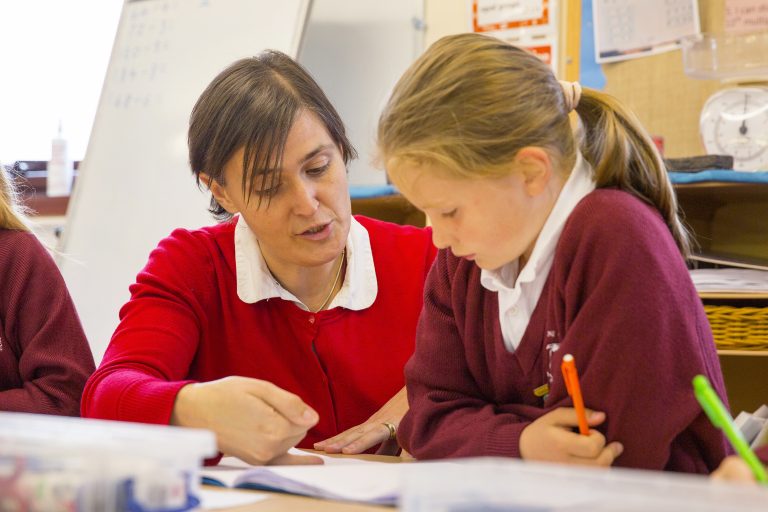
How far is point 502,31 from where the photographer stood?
255cm

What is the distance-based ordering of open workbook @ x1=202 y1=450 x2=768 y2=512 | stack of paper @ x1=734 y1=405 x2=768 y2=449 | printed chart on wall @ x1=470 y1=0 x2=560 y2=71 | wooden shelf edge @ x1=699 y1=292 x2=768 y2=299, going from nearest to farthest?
1. open workbook @ x1=202 y1=450 x2=768 y2=512
2. stack of paper @ x1=734 y1=405 x2=768 y2=449
3. wooden shelf edge @ x1=699 y1=292 x2=768 y2=299
4. printed chart on wall @ x1=470 y1=0 x2=560 y2=71

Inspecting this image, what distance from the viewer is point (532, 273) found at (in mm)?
1007

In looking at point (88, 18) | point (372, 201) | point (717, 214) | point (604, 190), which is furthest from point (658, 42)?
point (88, 18)

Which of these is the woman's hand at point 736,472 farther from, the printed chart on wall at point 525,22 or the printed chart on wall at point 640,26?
the printed chart on wall at point 525,22

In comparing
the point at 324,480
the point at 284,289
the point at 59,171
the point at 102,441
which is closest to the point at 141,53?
the point at 59,171

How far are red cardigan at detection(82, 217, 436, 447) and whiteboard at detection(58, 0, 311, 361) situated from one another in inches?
45.2

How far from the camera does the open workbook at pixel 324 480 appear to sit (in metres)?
0.85

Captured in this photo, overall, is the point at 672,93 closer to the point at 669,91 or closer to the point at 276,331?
the point at 669,91

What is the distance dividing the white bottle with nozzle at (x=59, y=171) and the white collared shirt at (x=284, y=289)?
1925 mm

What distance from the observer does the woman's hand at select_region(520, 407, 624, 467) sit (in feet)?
2.89

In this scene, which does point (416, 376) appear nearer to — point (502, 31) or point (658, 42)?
point (658, 42)

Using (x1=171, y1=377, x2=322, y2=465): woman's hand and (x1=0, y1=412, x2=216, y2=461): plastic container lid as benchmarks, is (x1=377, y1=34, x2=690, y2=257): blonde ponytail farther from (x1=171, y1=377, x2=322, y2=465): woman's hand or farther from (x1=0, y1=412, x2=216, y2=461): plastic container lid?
(x1=0, y1=412, x2=216, y2=461): plastic container lid

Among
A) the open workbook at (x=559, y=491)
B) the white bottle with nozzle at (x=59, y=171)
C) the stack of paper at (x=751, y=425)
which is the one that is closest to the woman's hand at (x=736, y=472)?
the open workbook at (x=559, y=491)

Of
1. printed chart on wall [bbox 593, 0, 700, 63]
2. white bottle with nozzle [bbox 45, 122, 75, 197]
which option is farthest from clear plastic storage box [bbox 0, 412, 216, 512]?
white bottle with nozzle [bbox 45, 122, 75, 197]
